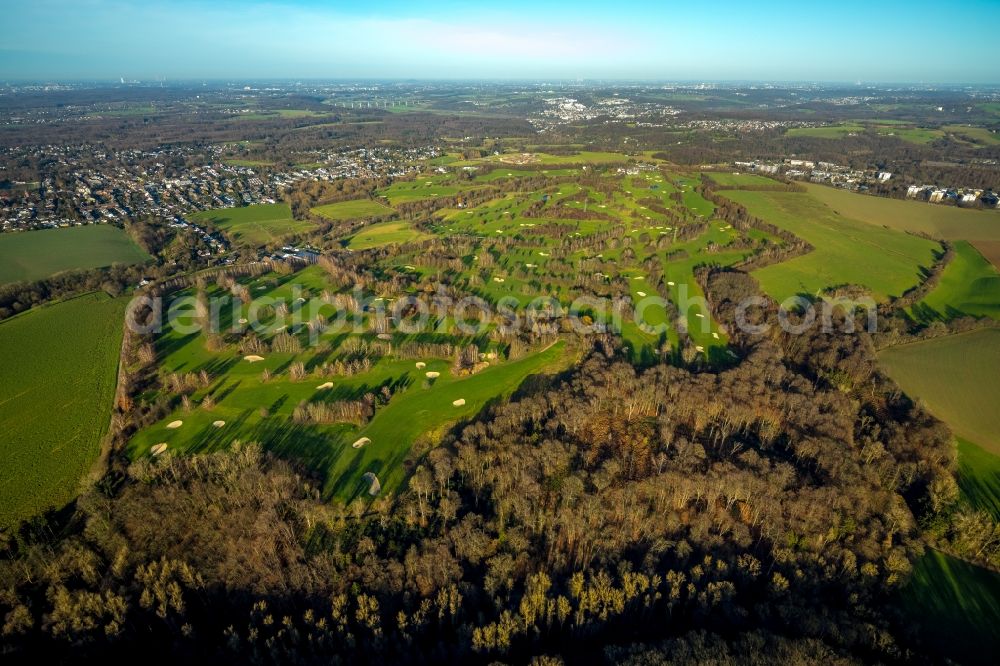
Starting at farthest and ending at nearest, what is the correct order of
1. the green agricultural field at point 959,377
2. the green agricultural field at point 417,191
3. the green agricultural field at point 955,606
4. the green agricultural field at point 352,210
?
the green agricultural field at point 417,191
the green agricultural field at point 352,210
the green agricultural field at point 959,377
the green agricultural field at point 955,606

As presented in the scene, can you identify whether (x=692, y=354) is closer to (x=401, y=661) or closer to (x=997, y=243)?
(x=401, y=661)

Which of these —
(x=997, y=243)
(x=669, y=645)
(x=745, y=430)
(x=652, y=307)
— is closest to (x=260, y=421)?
(x=669, y=645)

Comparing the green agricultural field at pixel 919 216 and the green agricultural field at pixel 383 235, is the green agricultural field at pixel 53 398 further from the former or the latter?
the green agricultural field at pixel 919 216

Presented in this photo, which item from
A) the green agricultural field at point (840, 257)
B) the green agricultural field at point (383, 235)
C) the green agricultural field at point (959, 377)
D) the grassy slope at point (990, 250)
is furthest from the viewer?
the green agricultural field at point (383, 235)

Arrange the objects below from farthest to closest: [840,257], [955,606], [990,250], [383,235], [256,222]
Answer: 1. [256,222]
2. [383,235]
3. [990,250]
4. [840,257]
5. [955,606]

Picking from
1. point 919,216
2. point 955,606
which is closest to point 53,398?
point 955,606

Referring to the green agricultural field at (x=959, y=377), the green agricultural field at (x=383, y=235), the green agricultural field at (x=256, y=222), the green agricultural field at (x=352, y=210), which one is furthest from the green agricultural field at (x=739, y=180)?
the green agricultural field at (x=256, y=222)

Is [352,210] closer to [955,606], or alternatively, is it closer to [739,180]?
[739,180]
